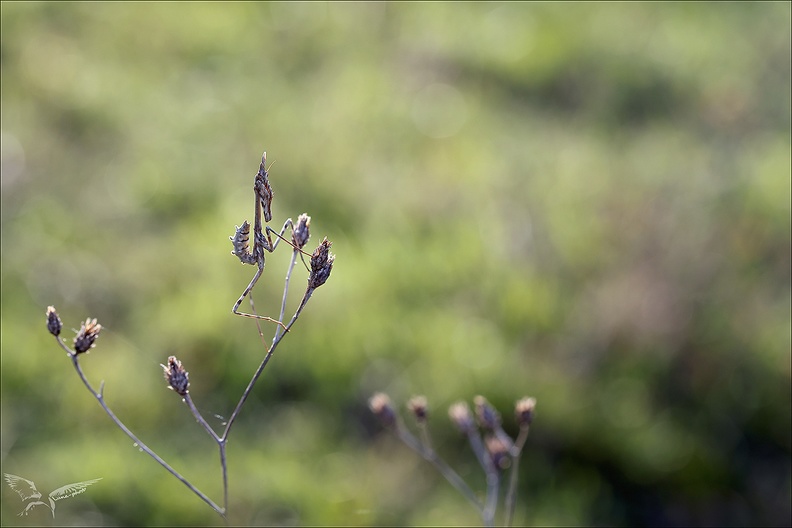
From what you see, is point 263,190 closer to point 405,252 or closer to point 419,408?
point 419,408

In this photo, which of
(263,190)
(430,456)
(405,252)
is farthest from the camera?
(405,252)

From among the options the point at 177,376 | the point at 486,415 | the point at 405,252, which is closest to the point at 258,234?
the point at 177,376

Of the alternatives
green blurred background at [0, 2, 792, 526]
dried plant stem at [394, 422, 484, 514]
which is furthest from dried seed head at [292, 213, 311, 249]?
green blurred background at [0, 2, 792, 526]

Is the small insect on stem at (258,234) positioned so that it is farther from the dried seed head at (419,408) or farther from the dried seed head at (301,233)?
the dried seed head at (419,408)

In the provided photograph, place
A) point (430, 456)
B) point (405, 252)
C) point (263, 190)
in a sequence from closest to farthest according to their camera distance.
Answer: point (263, 190) < point (430, 456) < point (405, 252)

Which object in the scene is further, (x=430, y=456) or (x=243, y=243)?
(x=430, y=456)
